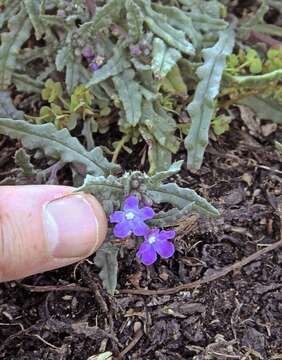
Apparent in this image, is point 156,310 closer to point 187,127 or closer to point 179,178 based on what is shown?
point 179,178

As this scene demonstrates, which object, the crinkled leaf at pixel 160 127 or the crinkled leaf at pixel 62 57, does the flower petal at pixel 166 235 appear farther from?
the crinkled leaf at pixel 62 57

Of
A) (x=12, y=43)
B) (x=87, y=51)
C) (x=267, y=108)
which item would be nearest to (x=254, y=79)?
(x=267, y=108)

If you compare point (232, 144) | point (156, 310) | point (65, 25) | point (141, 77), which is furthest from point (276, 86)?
point (156, 310)

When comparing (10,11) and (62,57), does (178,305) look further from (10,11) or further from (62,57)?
(10,11)

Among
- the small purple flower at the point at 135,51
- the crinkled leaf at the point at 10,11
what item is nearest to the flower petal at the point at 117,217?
the small purple flower at the point at 135,51

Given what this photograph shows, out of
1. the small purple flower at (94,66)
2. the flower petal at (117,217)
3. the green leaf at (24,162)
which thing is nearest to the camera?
the flower petal at (117,217)
